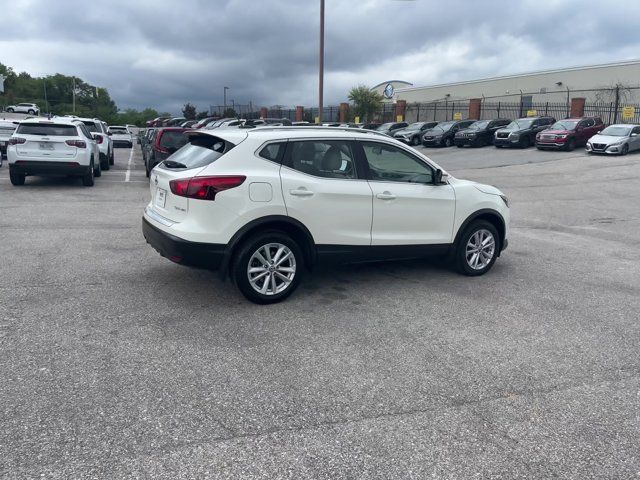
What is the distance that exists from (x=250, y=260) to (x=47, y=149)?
972 cm

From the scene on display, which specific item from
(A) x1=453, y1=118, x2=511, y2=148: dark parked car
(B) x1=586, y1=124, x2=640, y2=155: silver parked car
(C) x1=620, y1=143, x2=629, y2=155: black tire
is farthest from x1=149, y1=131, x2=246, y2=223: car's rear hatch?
(A) x1=453, y1=118, x2=511, y2=148: dark parked car

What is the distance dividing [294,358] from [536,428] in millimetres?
1807

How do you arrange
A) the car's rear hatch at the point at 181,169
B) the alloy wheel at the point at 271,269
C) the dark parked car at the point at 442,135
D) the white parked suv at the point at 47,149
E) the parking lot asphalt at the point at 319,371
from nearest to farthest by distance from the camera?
the parking lot asphalt at the point at 319,371, the car's rear hatch at the point at 181,169, the alloy wheel at the point at 271,269, the white parked suv at the point at 47,149, the dark parked car at the point at 442,135

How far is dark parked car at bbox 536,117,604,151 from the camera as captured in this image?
27250 mm

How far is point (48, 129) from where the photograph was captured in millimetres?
13281

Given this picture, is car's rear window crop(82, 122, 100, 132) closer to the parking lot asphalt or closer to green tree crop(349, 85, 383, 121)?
the parking lot asphalt

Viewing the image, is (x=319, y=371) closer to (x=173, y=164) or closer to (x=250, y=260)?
(x=250, y=260)

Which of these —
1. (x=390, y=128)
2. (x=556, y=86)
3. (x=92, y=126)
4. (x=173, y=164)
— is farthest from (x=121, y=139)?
(x=556, y=86)

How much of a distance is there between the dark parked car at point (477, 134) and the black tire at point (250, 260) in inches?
1123

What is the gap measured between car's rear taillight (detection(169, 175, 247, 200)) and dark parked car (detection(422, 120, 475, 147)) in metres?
30.3

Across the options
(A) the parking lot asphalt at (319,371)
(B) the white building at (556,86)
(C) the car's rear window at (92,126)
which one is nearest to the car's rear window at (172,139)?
(C) the car's rear window at (92,126)

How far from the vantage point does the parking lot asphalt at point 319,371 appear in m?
3.18

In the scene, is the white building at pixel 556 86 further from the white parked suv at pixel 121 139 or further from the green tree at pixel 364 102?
the white parked suv at pixel 121 139

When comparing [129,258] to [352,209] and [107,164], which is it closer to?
[352,209]
